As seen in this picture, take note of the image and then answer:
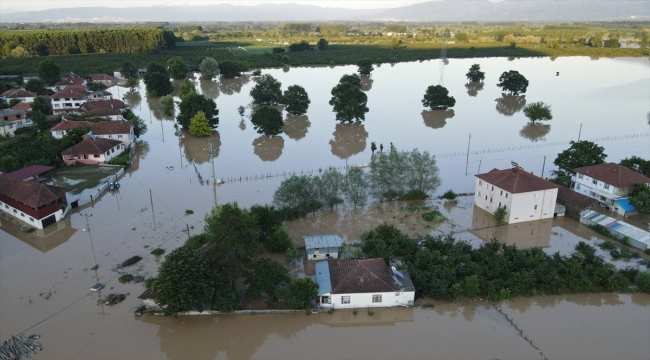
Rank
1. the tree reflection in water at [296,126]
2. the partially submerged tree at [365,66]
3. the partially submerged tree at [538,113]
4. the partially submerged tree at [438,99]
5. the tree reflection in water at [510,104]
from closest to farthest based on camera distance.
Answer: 1. the tree reflection in water at [296,126]
2. the partially submerged tree at [538,113]
3. the partially submerged tree at [438,99]
4. the tree reflection in water at [510,104]
5. the partially submerged tree at [365,66]

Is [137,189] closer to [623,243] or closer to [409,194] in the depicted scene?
[409,194]

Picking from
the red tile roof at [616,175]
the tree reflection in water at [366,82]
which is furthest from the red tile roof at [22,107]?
the red tile roof at [616,175]

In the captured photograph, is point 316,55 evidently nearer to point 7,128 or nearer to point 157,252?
point 7,128

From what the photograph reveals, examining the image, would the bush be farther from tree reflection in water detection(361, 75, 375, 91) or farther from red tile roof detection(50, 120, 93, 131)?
tree reflection in water detection(361, 75, 375, 91)

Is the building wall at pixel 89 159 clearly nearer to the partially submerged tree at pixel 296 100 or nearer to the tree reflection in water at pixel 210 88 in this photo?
the partially submerged tree at pixel 296 100

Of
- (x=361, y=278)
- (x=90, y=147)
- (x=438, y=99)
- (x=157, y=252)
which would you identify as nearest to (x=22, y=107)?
(x=90, y=147)

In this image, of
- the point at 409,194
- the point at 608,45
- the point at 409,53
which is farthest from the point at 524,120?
the point at 608,45

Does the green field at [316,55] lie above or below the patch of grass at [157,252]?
above
